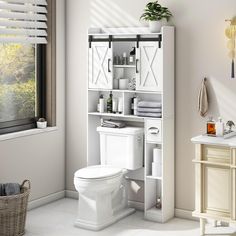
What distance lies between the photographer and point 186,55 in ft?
15.4

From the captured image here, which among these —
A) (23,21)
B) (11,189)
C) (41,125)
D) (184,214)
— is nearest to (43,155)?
(41,125)

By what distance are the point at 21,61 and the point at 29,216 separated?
4.78 ft

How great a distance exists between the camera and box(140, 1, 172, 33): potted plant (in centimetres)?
464

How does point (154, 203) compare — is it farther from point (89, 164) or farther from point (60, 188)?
point (60, 188)

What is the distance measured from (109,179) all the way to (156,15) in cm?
Answer: 147

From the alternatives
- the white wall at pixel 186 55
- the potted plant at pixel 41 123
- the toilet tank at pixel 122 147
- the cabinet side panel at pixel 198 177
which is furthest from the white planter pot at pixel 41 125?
the cabinet side panel at pixel 198 177

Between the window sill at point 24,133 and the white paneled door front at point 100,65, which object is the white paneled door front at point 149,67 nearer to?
the white paneled door front at point 100,65

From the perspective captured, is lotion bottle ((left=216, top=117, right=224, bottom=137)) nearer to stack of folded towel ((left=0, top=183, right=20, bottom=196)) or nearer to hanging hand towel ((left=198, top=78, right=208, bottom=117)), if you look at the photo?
hanging hand towel ((left=198, top=78, right=208, bottom=117))

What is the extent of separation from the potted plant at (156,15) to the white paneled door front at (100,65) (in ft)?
1.47

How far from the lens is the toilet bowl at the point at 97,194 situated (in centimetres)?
449

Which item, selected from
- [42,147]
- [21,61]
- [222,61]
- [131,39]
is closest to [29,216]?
[42,147]

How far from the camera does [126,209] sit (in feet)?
16.4

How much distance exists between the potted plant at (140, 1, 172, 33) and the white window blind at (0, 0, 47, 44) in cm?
108

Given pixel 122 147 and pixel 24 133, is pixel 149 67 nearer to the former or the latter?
pixel 122 147
